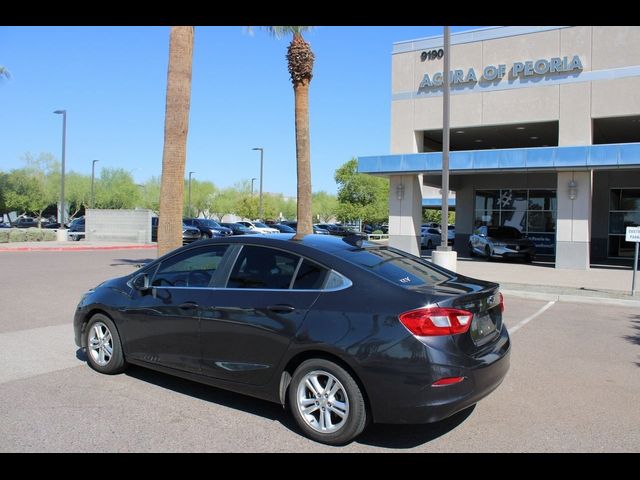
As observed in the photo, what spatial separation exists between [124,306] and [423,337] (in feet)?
10.3

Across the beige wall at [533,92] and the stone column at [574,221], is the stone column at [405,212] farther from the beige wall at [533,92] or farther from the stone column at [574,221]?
the stone column at [574,221]

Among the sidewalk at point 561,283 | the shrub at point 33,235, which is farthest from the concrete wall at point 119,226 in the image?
the sidewalk at point 561,283

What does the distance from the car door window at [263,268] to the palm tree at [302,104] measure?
1394cm

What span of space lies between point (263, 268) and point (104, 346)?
7.21 feet

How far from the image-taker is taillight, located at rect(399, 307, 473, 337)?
399cm

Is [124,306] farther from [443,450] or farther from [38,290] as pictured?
[38,290]

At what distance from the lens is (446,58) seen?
48.6 feet

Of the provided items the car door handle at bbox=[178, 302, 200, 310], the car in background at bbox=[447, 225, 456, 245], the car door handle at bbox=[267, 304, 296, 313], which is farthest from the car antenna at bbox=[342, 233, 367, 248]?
the car in background at bbox=[447, 225, 456, 245]

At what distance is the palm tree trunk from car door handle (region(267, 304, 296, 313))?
1440cm

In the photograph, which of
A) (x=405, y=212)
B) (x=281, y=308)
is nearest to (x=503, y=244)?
(x=405, y=212)

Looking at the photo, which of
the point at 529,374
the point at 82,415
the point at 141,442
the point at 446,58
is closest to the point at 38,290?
the point at 82,415

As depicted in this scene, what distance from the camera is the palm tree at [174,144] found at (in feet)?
41.0

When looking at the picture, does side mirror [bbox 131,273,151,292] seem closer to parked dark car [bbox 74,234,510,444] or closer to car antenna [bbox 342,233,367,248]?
parked dark car [bbox 74,234,510,444]

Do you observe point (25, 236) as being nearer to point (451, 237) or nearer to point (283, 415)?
point (451, 237)
